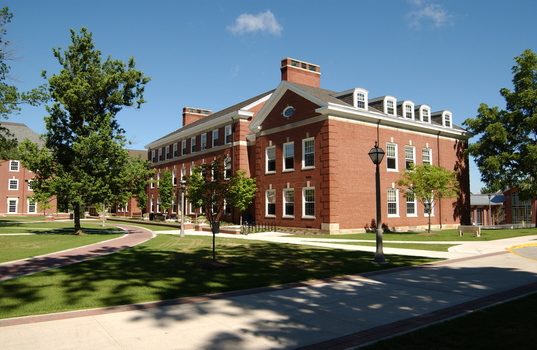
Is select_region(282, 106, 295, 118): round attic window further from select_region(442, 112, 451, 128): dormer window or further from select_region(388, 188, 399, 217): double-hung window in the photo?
select_region(442, 112, 451, 128): dormer window

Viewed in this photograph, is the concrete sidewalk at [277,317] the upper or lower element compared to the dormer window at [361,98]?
lower

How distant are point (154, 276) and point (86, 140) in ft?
57.6

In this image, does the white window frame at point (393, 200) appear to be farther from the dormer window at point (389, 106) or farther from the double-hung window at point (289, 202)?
the double-hung window at point (289, 202)

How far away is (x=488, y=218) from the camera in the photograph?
195ft

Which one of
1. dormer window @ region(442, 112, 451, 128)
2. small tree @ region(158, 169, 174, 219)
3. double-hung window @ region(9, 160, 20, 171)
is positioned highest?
dormer window @ region(442, 112, 451, 128)

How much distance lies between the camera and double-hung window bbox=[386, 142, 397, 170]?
31.5m

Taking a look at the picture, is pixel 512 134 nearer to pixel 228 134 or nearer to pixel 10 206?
pixel 228 134

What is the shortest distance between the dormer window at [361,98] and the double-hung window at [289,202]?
27.3 feet

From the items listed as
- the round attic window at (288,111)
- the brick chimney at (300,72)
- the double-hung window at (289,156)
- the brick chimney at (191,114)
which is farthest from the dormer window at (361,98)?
the brick chimney at (191,114)

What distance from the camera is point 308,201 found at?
29812mm

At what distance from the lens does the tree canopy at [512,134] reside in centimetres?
3569

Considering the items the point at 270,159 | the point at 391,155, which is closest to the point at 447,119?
the point at 391,155

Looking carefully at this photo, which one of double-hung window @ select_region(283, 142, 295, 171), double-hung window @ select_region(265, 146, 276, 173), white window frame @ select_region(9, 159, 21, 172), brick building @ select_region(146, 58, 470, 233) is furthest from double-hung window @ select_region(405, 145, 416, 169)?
white window frame @ select_region(9, 159, 21, 172)

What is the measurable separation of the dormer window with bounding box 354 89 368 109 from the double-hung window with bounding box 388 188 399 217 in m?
6.93
